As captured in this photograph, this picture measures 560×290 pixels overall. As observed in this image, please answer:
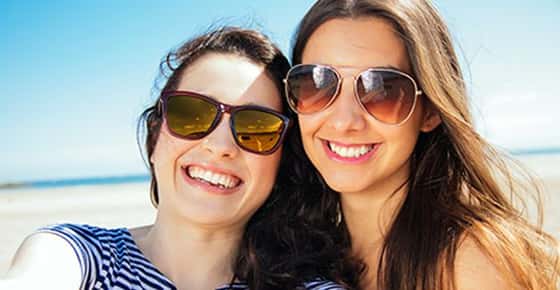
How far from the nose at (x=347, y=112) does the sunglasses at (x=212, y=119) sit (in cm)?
35

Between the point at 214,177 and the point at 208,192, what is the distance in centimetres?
8

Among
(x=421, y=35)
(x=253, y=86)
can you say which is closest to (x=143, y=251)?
(x=253, y=86)

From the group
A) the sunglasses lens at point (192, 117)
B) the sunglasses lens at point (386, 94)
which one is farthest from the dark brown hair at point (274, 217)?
the sunglasses lens at point (386, 94)

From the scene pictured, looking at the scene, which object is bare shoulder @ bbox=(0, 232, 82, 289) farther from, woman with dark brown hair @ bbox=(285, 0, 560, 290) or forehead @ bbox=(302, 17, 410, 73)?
forehead @ bbox=(302, 17, 410, 73)

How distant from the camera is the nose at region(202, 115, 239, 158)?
257 cm

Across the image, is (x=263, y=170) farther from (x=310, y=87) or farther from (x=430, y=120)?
(x=430, y=120)

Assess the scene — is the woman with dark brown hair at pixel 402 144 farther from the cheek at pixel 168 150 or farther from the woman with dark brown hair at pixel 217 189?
the cheek at pixel 168 150

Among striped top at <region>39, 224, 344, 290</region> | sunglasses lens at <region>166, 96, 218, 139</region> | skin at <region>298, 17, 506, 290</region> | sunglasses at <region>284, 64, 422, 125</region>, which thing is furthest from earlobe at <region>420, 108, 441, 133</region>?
sunglasses lens at <region>166, 96, 218, 139</region>

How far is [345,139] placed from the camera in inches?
107

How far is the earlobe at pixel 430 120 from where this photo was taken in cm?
292

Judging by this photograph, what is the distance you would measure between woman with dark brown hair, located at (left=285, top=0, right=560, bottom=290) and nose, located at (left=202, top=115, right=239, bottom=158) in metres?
0.42

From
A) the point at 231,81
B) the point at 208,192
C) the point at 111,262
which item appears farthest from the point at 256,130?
the point at 111,262

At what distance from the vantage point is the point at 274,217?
293cm

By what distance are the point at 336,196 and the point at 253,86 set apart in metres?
1.07
